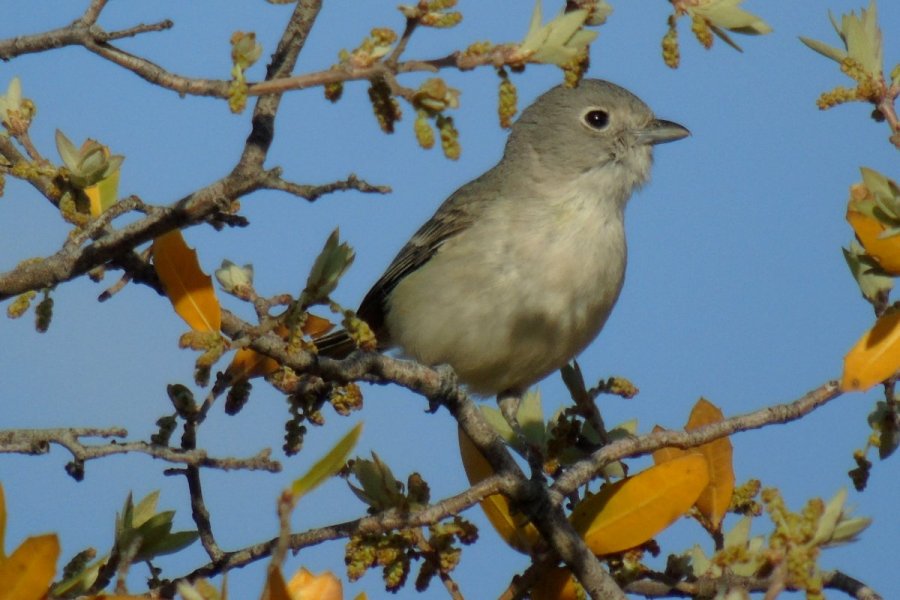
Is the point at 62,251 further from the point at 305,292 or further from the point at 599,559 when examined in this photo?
the point at 599,559

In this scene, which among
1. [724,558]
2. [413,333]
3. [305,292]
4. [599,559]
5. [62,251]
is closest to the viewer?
[724,558]

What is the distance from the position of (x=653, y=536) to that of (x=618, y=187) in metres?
3.76

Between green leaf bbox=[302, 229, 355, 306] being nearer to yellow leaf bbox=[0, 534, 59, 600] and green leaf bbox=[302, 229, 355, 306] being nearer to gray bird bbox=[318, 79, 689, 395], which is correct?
yellow leaf bbox=[0, 534, 59, 600]

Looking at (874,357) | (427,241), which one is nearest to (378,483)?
(874,357)

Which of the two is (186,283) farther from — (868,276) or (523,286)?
(523,286)

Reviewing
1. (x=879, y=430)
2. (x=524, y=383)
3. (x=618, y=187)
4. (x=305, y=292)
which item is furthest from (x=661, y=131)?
(x=305, y=292)

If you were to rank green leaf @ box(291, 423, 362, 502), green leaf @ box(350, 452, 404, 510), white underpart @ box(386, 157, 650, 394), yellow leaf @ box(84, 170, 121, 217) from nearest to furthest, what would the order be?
green leaf @ box(291, 423, 362, 502)
green leaf @ box(350, 452, 404, 510)
yellow leaf @ box(84, 170, 121, 217)
white underpart @ box(386, 157, 650, 394)

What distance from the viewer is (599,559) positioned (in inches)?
119

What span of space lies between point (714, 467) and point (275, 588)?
155 centimetres

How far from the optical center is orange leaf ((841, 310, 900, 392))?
2.54 metres

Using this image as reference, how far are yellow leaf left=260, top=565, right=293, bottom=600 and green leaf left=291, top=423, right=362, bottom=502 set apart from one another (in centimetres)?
13

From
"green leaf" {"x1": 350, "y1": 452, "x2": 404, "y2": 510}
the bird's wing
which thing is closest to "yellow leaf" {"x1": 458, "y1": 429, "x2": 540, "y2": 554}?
"green leaf" {"x1": 350, "y1": 452, "x2": 404, "y2": 510}

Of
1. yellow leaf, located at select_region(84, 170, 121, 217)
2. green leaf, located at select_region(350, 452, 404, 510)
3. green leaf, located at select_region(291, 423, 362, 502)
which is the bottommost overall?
green leaf, located at select_region(291, 423, 362, 502)

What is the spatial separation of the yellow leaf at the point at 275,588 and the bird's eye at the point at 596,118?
530 cm
